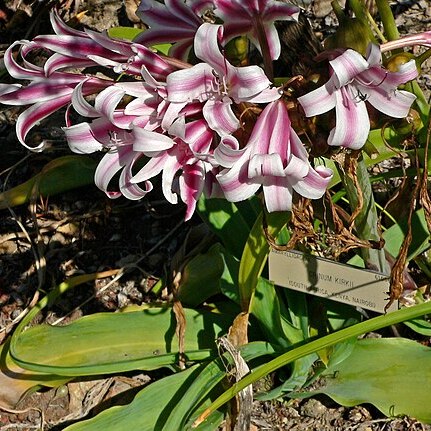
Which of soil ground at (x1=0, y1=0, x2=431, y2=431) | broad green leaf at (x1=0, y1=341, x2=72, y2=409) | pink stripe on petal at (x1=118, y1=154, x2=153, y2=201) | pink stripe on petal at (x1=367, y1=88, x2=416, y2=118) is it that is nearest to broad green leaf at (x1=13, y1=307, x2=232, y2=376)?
broad green leaf at (x1=0, y1=341, x2=72, y2=409)

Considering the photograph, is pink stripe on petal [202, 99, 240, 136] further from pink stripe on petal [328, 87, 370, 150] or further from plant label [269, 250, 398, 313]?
plant label [269, 250, 398, 313]

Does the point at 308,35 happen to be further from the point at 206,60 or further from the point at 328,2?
the point at 206,60

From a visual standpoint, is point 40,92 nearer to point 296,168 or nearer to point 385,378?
point 296,168

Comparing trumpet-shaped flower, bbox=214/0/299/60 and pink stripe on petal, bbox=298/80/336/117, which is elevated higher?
trumpet-shaped flower, bbox=214/0/299/60

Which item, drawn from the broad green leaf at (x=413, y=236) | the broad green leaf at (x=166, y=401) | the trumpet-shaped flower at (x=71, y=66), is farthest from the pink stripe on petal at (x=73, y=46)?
the broad green leaf at (x=413, y=236)

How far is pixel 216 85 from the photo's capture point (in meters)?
0.81

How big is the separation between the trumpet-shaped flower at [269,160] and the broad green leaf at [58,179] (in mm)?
830

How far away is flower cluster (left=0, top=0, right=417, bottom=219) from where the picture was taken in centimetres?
80

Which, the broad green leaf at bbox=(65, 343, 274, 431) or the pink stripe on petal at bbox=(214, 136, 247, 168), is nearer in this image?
the pink stripe on petal at bbox=(214, 136, 247, 168)

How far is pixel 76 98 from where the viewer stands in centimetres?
85

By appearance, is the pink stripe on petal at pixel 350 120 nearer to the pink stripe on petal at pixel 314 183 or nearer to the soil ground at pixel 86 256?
the pink stripe on petal at pixel 314 183

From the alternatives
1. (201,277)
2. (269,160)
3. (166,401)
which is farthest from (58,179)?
(269,160)

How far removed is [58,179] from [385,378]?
2.64ft

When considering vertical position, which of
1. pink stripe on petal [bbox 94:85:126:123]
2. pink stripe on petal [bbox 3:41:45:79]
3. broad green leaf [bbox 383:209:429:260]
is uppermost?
pink stripe on petal [bbox 3:41:45:79]
